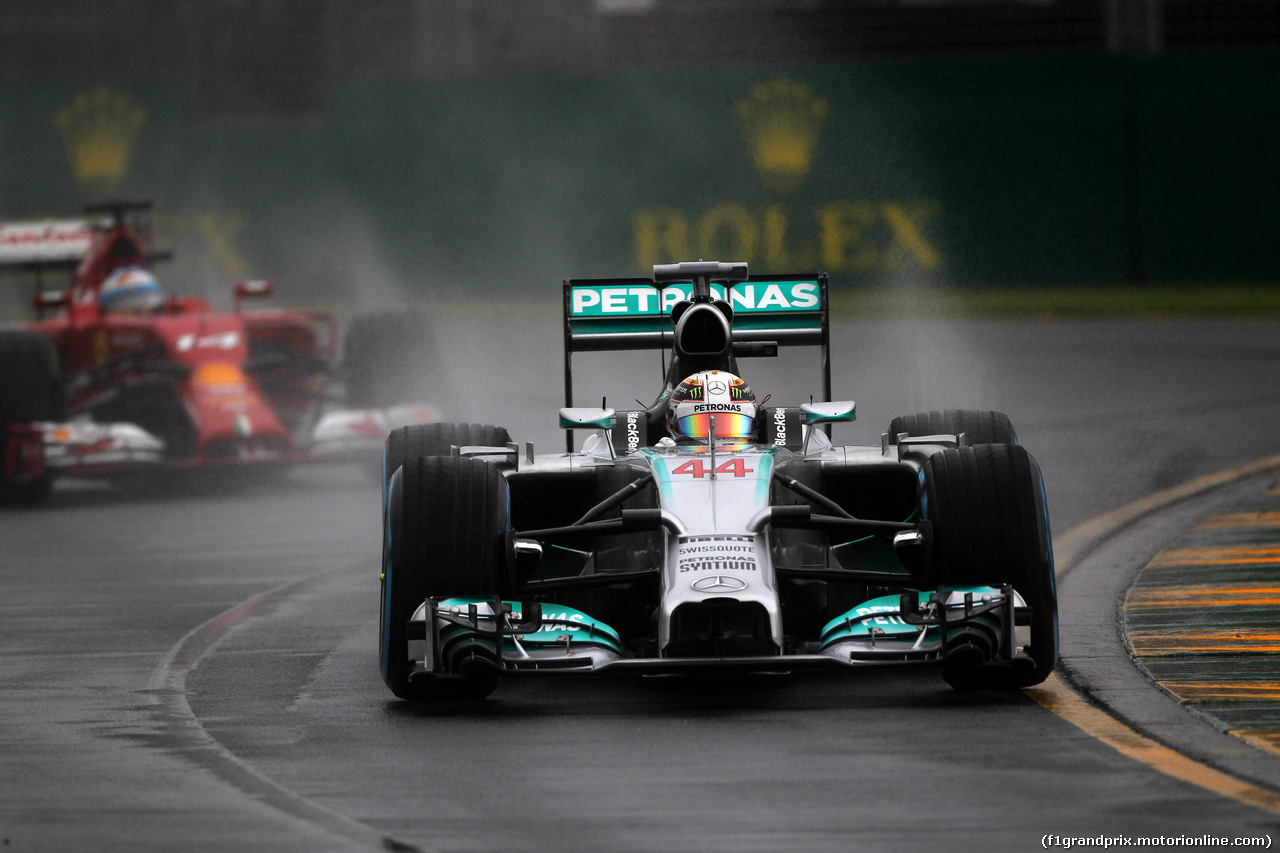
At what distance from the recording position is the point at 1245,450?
625 inches

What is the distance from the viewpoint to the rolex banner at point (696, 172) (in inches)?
1048

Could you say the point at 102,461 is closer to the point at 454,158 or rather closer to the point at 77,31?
the point at 454,158

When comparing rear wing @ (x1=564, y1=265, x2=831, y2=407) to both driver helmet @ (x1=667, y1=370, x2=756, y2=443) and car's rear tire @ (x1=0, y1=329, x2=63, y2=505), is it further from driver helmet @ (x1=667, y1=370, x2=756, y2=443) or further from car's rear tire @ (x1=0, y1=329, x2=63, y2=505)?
car's rear tire @ (x1=0, y1=329, x2=63, y2=505)

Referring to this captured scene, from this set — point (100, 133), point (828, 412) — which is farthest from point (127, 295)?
point (100, 133)

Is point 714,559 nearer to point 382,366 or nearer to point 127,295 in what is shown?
point 382,366

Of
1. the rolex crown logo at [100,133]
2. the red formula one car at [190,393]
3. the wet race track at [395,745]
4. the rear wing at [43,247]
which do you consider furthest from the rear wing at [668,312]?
the rolex crown logo at [100,133]

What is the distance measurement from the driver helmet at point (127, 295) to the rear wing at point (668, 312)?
7487 mm

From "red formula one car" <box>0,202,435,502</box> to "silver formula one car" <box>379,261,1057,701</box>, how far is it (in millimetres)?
6760

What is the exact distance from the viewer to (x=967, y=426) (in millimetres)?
10086

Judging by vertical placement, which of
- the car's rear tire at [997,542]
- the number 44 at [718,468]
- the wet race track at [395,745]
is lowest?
the wet race track at [395,745]

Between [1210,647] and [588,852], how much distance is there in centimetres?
400

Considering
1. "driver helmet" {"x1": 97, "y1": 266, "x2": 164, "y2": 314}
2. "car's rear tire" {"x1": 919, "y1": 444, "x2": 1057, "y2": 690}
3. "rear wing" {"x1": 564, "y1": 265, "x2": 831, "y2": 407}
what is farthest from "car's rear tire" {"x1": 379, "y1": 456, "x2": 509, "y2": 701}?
"driver helmet" {"x1": 97, "y1": 266, "x2": 164, "y2": 314}

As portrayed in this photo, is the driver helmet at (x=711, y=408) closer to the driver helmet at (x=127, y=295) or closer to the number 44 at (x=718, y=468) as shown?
the number 44 at (x=718, y=468)

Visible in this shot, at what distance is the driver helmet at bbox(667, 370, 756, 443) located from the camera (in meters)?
9.29
